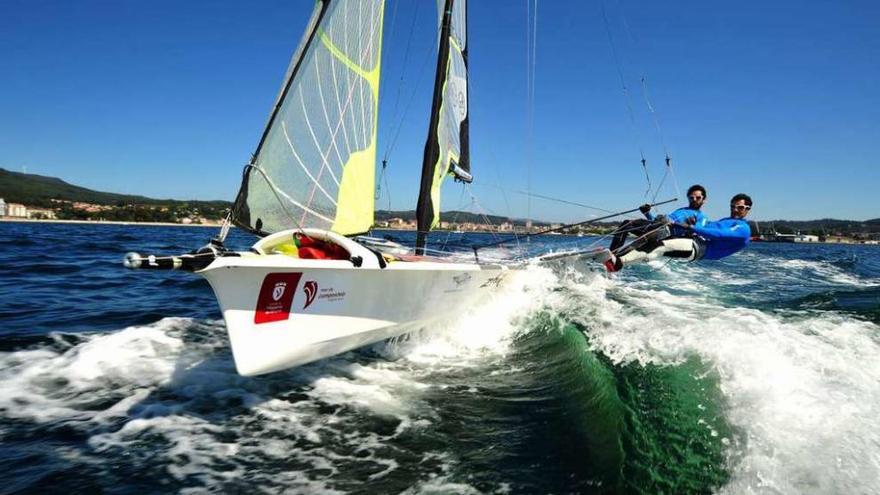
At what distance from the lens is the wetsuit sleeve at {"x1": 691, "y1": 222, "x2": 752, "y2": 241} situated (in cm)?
684

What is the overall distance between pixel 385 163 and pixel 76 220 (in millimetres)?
76039

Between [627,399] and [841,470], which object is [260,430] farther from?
[841,470]

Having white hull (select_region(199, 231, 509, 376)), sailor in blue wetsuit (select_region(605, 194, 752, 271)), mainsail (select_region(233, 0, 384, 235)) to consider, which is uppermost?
mainsail (select_region(233, 0, 384, 235))

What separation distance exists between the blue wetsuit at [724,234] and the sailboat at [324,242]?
9.06ft

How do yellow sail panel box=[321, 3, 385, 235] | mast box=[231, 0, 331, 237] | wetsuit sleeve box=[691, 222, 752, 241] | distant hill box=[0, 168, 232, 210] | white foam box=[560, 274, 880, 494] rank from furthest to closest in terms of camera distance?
distant hill box=[0, 168, 232, 210] < wetsuit sleeve box=[691, 222, 752, 241] < yellow sail panel box=[321, 3, 385, 235] < mast box=[231, 0, 331, 237] < white foam box=[560, 274, 880, 494]

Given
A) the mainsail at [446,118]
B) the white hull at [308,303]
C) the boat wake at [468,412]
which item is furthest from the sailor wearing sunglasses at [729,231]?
the white hull at [308,303]

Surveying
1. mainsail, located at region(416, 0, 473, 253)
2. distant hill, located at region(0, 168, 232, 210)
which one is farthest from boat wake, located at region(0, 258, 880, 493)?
distant hill, located at region(0, 168, 232, 210)

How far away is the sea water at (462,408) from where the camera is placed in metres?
3.03

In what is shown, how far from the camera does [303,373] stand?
5.21 metres

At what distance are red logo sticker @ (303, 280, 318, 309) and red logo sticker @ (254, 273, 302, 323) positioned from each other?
100mm

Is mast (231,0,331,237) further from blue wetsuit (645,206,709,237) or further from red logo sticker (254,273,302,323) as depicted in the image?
blue wetsuit (645,206,709,237)

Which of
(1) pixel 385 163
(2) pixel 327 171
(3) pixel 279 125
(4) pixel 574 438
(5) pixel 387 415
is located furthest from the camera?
(1) pixel 385 163

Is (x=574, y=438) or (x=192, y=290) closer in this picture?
(x=574, y=438)

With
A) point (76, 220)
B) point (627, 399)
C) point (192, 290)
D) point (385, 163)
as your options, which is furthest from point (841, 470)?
point (76, 220)
